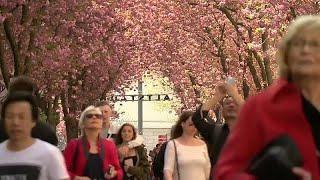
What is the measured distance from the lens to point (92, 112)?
964cm

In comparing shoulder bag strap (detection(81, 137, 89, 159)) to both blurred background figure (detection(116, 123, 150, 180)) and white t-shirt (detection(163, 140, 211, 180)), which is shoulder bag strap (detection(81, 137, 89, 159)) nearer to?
white t-shirt (detection(163, 140, 211, 180))

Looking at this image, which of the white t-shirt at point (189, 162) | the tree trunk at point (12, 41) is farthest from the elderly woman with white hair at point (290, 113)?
the tree trunk at point (12, 41)

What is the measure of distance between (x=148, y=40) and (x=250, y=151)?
38.2 m

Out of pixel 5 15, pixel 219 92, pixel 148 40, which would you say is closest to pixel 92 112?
pixel 219 92

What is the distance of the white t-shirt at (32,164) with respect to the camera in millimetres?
5805

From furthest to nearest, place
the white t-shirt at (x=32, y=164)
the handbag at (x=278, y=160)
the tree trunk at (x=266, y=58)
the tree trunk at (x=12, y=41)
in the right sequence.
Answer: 1. the tree trunk at (x=266, y=58)
2. the tree trunk at (x=12, y=41)
3. the white t-shirt at (x=32, y=164)
4. the handbag at (x=278, y=160)

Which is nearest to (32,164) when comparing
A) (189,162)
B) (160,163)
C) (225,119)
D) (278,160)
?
(225,119)

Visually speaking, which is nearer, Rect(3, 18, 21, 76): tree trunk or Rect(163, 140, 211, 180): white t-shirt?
Rect(163, 140, 211, 180): white t-shirt

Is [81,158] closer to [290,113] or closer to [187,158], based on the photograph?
[187,158]

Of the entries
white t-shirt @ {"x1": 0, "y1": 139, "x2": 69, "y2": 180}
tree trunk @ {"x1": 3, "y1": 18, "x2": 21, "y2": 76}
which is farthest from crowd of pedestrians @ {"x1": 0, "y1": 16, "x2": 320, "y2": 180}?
tree trunk @ {"x1": 3, "y1": 18, "x2": 21, "y2": 76}

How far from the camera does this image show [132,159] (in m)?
12.6

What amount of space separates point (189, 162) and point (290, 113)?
6840 mm

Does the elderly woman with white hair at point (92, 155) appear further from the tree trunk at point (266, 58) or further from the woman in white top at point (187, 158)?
the tree trunk at point (266, 58)

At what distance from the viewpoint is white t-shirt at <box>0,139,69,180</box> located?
5.80m
